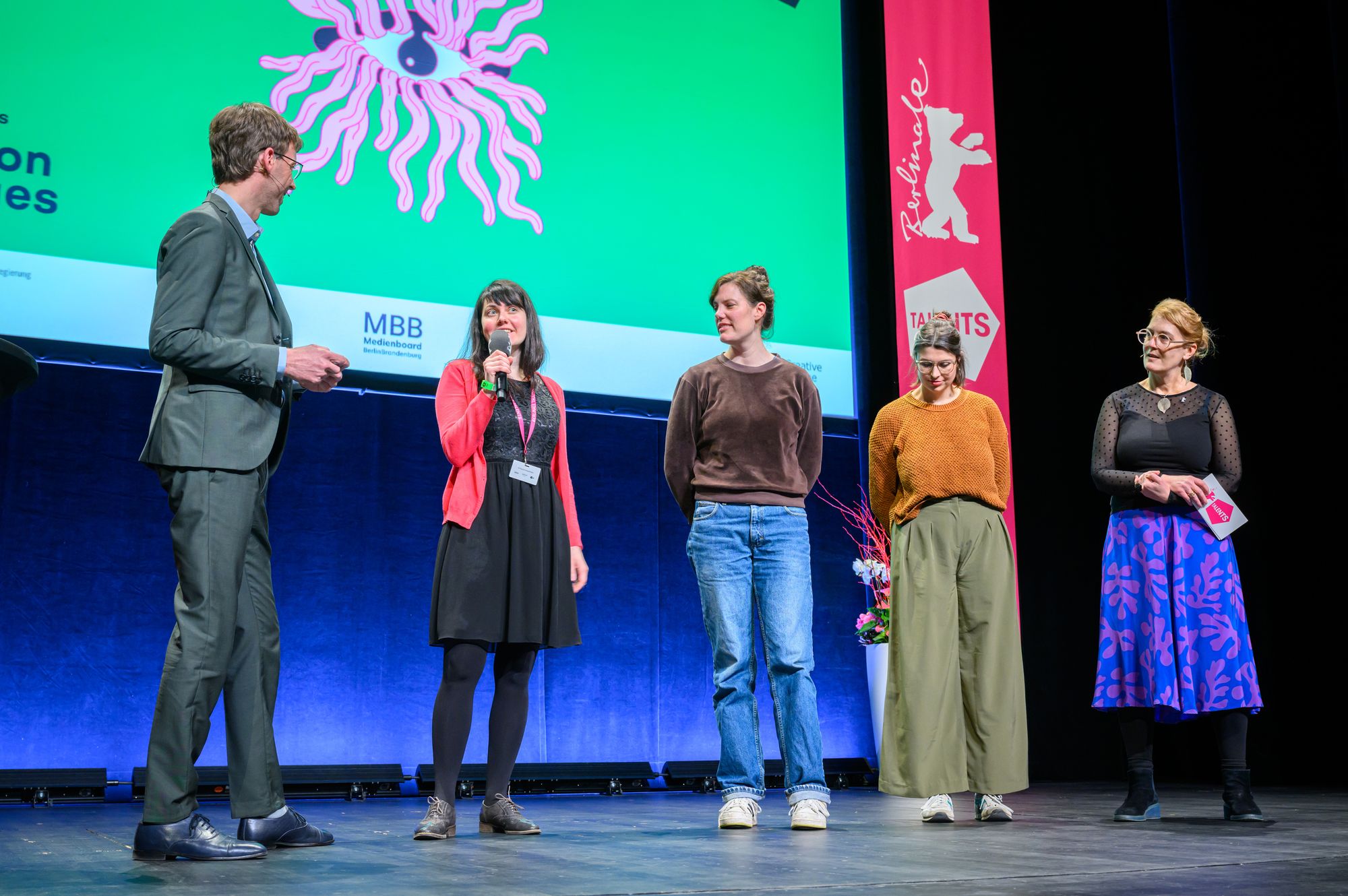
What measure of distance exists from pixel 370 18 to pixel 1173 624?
10.3 ft

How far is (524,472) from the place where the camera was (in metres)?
2.68

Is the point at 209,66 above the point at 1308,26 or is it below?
below

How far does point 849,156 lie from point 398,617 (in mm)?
2681

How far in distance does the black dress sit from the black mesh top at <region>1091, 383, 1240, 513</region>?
52.5 inches

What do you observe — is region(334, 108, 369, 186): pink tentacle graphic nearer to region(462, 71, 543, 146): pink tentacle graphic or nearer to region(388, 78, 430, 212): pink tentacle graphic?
region(388, 78, 430, 212): pink tentacle graphic

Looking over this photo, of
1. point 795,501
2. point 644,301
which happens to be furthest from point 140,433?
point 795,501

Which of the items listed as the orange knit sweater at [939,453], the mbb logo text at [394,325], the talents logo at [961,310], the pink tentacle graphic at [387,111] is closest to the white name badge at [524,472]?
the orange knit sweater at [939,453]

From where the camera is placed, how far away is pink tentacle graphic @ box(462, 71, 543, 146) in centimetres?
421

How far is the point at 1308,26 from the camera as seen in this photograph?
15.9 ft

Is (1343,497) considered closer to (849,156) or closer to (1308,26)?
(1308,26)

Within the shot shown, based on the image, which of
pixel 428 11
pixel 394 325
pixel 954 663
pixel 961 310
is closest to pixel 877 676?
pixel 961 310

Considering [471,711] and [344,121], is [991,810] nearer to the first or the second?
[471,711]

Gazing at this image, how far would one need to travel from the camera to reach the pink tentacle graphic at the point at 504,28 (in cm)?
423

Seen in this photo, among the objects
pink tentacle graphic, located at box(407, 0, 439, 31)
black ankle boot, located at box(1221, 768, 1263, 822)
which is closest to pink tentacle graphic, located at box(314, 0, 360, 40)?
pink tentacle graphic, located at box(407, 0, 439, 31)
